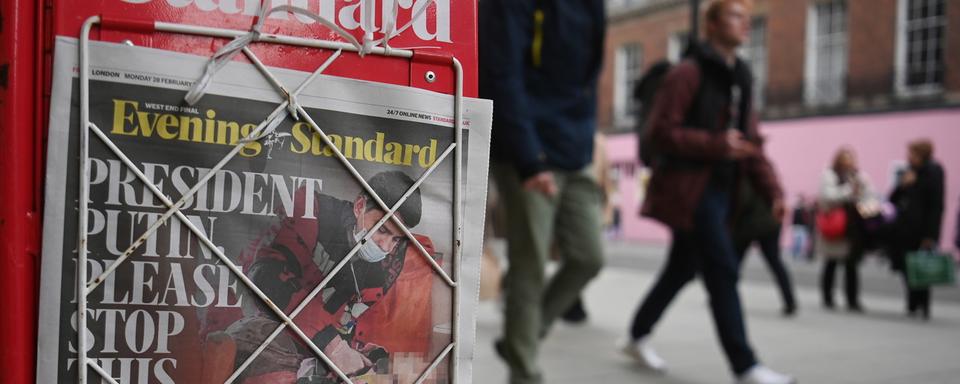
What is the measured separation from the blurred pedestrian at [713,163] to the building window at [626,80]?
84.8 feet

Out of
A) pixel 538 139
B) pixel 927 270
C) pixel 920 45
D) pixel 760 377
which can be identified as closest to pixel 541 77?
pixel 538 139

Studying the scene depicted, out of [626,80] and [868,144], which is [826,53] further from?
[626,80]

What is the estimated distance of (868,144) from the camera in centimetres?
2208

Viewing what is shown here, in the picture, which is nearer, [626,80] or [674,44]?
[674,44]

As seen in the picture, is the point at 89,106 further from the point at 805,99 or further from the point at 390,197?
the point at 805,99

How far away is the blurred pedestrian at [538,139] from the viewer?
3.29 metres

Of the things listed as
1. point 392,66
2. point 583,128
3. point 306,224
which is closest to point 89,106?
point 306,224

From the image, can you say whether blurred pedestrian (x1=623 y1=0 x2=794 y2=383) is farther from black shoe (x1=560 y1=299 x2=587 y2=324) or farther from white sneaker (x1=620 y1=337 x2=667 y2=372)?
black shoe (x1=560 y1=299 x2=587 y2=324)

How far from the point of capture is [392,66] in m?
1.43

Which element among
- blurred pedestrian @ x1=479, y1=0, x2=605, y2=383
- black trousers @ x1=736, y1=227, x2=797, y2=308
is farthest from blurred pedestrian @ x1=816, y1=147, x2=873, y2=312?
blurred pedestrian @ x1=479, y1=0, x2=605, y2=383

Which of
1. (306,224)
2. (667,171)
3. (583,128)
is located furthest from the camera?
(667,171)

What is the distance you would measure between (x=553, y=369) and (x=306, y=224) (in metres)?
3.42

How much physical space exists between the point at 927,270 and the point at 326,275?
7.57 metres

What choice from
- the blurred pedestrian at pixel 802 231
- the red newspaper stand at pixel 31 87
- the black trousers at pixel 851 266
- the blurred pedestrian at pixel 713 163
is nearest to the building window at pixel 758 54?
the blurred pedestrian at pixel 802 231
